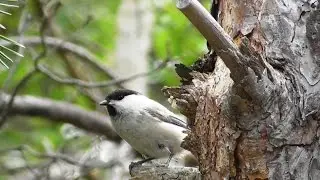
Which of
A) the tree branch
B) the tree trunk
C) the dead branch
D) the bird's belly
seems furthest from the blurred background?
the dead branch

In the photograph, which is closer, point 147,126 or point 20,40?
point 147,126

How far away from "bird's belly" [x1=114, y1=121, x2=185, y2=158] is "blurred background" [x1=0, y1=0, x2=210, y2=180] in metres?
0.29

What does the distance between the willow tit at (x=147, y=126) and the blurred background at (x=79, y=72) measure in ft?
0.62

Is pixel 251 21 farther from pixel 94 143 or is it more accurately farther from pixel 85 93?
pixel 85 93

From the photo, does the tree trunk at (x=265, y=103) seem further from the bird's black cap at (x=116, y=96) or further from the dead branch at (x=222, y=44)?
the bird's black cap at (x=116, y=96)

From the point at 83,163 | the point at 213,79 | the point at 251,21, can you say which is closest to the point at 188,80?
the point at 213,79

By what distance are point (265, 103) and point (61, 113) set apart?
6.79 ft

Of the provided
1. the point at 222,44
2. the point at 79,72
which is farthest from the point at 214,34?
the point at 79,72

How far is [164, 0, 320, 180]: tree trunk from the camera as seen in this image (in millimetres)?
1506

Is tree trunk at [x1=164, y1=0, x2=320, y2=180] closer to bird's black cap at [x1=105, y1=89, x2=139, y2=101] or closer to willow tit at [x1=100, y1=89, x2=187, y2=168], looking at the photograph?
willow tit at [x1=100, y1=89, x2=187, y2=168]

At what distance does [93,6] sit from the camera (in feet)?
15.9

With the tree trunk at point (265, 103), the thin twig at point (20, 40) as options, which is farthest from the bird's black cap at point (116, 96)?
the tree trunk at point (265, 103)

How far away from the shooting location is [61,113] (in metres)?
3.43

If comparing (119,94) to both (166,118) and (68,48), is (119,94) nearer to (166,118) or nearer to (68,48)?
(166,118)
